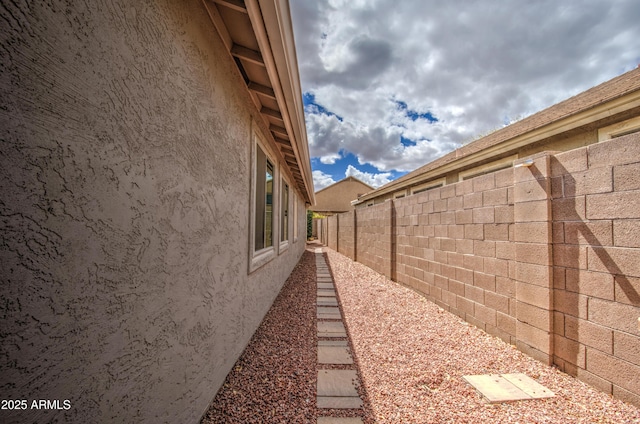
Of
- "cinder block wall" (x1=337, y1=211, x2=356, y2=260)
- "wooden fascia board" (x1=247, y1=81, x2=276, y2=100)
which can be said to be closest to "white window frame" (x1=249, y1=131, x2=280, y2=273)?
"wooden fascia board" (x1=247, y1=81, x2=276, y2=100)

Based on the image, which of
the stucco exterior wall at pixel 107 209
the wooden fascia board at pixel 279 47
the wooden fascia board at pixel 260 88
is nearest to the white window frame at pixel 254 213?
the wooden fascia board at pixel 260 88

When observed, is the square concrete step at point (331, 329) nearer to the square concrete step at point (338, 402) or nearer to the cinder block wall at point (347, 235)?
the square concrete step at point (338, 402)

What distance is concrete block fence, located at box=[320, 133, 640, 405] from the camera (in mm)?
2076

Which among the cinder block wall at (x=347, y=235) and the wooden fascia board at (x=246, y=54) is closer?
the wooden fascia board at (x=246, y=54)

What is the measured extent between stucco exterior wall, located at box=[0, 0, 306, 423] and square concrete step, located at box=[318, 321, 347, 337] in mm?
1902

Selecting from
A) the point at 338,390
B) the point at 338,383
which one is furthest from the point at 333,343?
the point at 338,390

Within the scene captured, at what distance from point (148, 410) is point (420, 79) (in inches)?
586

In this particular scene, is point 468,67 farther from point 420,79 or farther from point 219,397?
point 219,397

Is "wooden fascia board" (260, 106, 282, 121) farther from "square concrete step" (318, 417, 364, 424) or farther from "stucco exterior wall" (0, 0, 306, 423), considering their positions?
"square concrete step" (318, 417, 364, 424)

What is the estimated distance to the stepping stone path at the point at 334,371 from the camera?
2.12 metres

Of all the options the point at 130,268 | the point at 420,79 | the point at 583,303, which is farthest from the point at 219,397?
the point at 420,79

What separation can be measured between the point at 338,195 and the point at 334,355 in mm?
29483

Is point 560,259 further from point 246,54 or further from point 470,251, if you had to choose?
point 246,54

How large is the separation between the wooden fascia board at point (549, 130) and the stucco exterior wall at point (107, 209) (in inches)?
265
